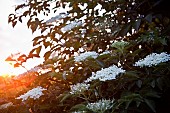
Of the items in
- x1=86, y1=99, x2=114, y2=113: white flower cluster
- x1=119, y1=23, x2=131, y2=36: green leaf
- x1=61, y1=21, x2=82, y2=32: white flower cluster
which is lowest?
x1=86, y1=99, x2=114, y2=113: white flower cluster

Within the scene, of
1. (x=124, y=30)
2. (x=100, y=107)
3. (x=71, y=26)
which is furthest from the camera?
(x=71, y=26)

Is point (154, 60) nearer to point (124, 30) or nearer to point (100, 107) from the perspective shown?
point (100, 107)

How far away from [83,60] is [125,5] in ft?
2.24

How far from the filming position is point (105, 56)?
1864 millimetres

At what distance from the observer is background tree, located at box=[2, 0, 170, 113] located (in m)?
1.71

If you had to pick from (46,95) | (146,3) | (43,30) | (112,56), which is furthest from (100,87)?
(43,30)

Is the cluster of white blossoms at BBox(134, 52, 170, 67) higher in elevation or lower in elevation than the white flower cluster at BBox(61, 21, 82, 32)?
lower

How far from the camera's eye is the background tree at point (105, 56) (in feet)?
5.62

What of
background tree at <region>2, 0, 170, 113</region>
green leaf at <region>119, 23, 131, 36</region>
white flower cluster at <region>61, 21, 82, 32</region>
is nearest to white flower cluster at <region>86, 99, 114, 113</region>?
background tree at <region>2, 0, 170, 113</region>

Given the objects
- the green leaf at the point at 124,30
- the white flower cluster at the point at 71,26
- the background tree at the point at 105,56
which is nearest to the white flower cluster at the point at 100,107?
the background tree at the point at 105,56

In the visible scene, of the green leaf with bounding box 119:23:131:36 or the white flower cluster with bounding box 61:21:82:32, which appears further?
the white flower cluster with bounding box 61:21:82:32

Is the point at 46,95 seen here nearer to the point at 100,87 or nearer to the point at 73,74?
the point at 73,74

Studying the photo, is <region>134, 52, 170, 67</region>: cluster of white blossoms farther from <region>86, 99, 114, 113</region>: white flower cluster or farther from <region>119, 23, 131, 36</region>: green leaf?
<region>119, 23, 131, 36</region>: green leaf

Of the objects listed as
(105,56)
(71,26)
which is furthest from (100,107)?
(71,26)
